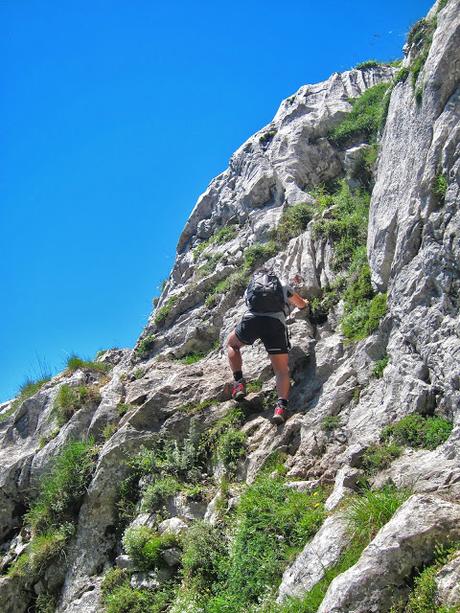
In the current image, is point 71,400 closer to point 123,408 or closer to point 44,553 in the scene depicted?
point 123,408

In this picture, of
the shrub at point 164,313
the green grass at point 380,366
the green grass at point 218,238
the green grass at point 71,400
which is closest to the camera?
the green grass at point 380,366

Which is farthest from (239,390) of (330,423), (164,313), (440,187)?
(164,313)

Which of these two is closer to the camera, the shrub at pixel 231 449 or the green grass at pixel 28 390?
the shrub at pixel 231 449

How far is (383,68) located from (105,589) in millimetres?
21354

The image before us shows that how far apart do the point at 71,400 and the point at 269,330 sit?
608 cm

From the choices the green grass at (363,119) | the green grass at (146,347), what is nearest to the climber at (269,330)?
the green grass at (146,347)

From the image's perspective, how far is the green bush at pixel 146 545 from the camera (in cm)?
955

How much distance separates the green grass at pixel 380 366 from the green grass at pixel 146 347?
7686 mm

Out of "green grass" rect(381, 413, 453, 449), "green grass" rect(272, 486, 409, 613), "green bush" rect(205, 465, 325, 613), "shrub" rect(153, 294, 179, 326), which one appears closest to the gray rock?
"green grass" rect(272, 486, 409, 613)

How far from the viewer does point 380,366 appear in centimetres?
993

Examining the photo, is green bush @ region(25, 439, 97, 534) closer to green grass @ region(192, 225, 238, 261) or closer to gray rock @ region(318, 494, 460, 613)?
gray rock @ region(318, 494, 460, 613)

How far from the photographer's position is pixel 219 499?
9727 mm

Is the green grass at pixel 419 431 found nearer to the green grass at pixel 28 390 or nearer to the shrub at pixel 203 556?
the shrub at pixel 203 556

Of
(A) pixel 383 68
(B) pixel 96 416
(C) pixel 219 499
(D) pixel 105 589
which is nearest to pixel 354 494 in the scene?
(C) pixel 219 499
